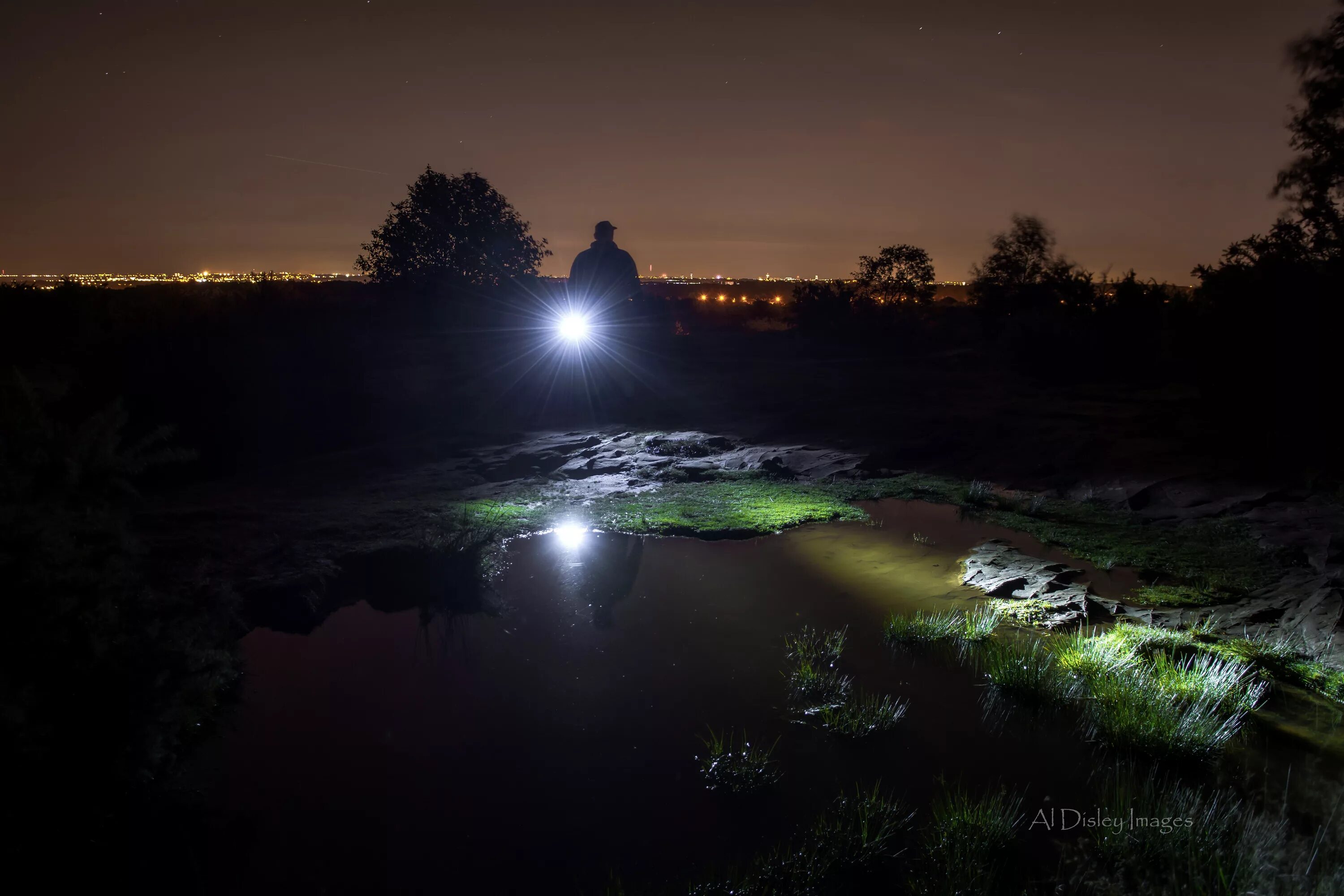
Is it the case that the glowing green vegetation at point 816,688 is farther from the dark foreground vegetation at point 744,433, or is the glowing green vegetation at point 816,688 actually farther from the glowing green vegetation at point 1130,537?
the glowing green vegetation at point 1130,537

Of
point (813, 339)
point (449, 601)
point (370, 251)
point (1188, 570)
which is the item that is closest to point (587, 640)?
point (449, 601)

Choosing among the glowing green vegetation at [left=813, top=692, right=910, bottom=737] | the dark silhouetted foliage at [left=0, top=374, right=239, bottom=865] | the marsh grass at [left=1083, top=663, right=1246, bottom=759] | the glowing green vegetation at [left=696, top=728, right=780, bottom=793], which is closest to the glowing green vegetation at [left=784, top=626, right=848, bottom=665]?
the glowing green vegetation at [left=813, top=692, right=910, bottom=737]

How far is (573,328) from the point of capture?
21250mm

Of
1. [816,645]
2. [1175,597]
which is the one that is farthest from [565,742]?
[1175,597]

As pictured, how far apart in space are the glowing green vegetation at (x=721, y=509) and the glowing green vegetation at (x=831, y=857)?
4.77 metres

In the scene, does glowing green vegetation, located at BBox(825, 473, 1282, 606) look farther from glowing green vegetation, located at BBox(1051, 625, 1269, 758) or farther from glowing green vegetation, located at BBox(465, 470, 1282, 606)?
glowing green vegetation, located at BBox(1051, 625, 1269, 758)

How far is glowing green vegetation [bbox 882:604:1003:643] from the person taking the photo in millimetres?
5695

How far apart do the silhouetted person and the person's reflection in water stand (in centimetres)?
1669

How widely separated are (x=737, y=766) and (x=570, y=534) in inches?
182

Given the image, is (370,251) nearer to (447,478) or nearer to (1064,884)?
(447,478)

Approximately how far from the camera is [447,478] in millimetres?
11211

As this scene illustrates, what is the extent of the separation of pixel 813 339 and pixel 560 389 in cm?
1084

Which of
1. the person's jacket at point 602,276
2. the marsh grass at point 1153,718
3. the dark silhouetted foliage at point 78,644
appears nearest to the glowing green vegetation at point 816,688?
the marsh grass at point 1153,718

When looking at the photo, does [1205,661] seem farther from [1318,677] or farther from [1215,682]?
[1318,677]
